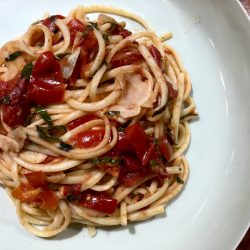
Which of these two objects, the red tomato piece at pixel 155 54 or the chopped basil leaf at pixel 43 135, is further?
the red tomato piece at pixel 155 54

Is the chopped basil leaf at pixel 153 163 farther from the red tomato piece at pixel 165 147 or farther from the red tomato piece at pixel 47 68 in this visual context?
the red tomato piece at pixel 47 68

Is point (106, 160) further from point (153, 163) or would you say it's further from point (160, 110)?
point (160, 110)

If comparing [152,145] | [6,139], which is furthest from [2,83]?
[152,145]

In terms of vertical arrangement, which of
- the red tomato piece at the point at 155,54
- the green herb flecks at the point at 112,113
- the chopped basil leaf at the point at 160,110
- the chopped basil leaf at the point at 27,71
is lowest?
the green herb flecks at the point at 112,113

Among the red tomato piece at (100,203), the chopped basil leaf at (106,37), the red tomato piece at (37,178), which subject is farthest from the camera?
the chopped basil leaf at (106,37)

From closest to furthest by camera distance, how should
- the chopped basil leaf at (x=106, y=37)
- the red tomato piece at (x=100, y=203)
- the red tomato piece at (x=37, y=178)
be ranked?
the red tomato piece at (x=37, y=178) → the red tomato piece at (x=100, y=203) → the chopped basil leaf at (x=106, y=37)

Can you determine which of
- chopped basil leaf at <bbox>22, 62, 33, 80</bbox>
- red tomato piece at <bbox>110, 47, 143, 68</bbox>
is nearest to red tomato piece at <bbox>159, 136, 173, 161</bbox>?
red tomato piece at <bbox>110, 47, 143, 68</bbox>

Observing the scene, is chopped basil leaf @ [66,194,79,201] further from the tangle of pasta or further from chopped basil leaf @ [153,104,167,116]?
chopped basil leaf @ [153,104,167,116]

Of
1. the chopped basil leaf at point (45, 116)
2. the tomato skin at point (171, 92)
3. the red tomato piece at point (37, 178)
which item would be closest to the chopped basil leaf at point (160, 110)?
the tomato skin at point (171, 92)
